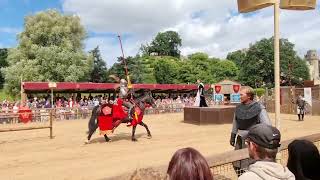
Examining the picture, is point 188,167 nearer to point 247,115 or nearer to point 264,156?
point 264,156

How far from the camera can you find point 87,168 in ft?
35.5

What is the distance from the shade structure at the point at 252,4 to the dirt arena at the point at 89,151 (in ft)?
15.4

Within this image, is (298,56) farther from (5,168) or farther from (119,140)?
(5,168)

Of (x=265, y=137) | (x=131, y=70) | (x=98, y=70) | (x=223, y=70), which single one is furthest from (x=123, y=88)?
(x=223, y=70)

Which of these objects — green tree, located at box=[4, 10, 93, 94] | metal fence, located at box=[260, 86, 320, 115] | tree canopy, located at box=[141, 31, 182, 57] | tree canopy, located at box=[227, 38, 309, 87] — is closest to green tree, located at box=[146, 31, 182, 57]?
tree canopy, located at box=[141, 31, 182, 57]

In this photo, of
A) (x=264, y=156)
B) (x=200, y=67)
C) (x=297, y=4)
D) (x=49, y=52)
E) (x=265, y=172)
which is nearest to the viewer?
(x=265, y=172)

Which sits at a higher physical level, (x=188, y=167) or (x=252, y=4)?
(x=252, y=4)

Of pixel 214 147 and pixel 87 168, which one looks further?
pixel 214 147

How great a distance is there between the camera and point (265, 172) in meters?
3.13

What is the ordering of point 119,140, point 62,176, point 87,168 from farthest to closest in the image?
point 119,140, point 87,168, point 62,176

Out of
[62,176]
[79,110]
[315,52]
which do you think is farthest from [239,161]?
[315,52]

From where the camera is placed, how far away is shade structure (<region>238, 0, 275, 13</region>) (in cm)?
548

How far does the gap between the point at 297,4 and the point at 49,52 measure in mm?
40381

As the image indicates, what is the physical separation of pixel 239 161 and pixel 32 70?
1573 inches
